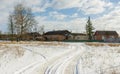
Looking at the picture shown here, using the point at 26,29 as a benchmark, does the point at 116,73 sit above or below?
below

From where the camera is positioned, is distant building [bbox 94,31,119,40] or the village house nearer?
distant building [bbox 94,31,119,40]

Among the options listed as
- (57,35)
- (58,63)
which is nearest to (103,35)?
(57,35)

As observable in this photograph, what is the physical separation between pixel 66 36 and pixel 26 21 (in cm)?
4630

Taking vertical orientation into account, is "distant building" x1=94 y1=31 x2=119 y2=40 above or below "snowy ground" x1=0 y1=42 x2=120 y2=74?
above

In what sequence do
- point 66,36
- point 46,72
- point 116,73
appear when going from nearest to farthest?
point 116,73 → point 46,72 → point 66,36

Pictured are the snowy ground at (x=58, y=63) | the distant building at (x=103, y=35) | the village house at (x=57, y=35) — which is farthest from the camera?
the village house at (x=57, y=35)

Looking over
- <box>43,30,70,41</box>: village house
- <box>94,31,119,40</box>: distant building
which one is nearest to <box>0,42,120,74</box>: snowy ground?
<box>94,31,119,40</box>: distant building

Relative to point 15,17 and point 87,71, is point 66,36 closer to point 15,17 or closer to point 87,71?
point 15,17

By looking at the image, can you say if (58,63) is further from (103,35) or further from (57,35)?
(57,35)

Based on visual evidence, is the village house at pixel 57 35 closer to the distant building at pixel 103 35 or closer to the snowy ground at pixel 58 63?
the distant building at pixel 103 35

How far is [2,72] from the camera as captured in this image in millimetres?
11734

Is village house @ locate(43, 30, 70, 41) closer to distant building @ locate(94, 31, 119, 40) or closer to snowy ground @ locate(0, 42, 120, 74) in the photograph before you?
distant building @ locate(94, 31, 119, 40)

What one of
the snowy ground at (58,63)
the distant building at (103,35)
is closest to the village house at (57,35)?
the distant building at (103,35)

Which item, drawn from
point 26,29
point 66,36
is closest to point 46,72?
point 26,29
